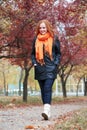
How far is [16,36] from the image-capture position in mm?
21828

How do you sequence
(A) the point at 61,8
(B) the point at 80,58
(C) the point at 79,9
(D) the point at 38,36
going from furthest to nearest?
1. (B) the point at 80,58
2. (A) the point at 61,8
3. (C) the point at 79,9
4. (D) the point at 38,36

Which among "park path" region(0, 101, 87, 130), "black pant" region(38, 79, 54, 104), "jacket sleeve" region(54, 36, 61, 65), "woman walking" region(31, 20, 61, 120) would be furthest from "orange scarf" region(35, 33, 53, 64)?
"park path" region(0, 101, 87, 130)

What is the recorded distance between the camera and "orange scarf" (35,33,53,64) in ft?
28.4

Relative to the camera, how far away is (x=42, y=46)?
866cm

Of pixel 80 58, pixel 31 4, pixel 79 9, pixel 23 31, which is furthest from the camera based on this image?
pixel 80 58

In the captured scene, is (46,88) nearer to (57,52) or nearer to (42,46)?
(57,52)

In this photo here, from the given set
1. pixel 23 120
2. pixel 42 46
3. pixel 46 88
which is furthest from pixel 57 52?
pixel 23 120

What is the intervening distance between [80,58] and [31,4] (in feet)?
62.1

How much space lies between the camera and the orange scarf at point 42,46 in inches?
341

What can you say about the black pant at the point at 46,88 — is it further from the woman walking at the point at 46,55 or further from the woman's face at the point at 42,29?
the woman's face at the point at 42,29

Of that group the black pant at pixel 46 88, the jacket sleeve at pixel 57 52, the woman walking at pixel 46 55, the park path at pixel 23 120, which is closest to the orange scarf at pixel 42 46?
the woman walking at pixel 46 55

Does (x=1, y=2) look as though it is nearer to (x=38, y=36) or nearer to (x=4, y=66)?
(x=38, y=36)

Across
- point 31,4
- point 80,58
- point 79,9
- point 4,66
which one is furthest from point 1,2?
point 4,66

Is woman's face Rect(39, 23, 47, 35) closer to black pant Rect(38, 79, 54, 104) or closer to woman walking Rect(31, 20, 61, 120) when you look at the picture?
woman walking Rect(31, 20, 61, 120)
